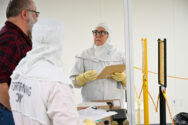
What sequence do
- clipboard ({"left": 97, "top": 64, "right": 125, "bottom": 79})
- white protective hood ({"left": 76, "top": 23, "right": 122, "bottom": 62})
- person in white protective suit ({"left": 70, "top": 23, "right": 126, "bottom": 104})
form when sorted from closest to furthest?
clipboard ({"left": 97, "top": 64, "right": 125, "bottom": 79}), person in white protective suit ({"left": 70, "top": 23, "right": 126, "bottom": 104}), white protective hood ({"left": 76, "top": 23, "right": 122, "bottom": 62})

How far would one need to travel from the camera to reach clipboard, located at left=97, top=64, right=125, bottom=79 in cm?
172

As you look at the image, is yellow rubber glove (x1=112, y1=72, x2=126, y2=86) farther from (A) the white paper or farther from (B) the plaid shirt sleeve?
(B) the plaid shirt sleeve

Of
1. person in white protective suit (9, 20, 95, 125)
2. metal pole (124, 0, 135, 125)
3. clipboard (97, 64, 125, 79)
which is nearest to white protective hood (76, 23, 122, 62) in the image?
clipboard (97, 64, 125, 79)

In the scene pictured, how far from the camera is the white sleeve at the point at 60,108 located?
74cm

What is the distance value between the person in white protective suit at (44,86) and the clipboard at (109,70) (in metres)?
0.89

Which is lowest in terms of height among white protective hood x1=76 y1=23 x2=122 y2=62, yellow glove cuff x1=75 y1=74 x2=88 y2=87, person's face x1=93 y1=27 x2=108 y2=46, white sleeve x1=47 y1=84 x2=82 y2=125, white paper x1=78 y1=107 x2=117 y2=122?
white paper x1=78 y1=107 x2=117 y2=122

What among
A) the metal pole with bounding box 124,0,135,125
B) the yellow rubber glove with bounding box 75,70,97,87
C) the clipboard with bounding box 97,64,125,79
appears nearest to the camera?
the metal pole with bounding box 124,0,135,125

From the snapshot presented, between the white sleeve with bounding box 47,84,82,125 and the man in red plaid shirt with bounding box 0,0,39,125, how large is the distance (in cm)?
58

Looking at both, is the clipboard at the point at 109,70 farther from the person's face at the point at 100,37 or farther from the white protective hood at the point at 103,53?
the person's face at the point at 100,37

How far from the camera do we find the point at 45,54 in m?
0.83

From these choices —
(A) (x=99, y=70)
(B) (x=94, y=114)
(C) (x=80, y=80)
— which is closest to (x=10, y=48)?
(B) (x=94, y=114)

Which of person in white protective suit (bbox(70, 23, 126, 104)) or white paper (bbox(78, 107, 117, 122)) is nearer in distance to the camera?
white paper (bbox(78, 107, 117, 122))

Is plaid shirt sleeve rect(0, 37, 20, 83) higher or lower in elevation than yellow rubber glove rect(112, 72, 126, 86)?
higher

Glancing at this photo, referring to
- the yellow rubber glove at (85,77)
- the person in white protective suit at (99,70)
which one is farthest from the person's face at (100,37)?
the yellow rubber glove at (85,77)
